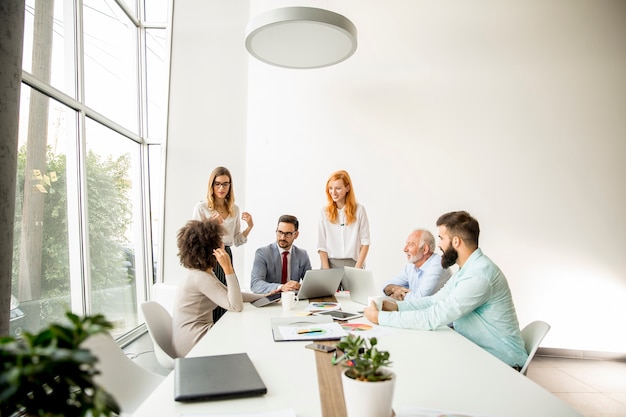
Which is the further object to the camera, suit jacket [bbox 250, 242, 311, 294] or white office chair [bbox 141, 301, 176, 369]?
suit jacket [bbox 250, 242, 311, 294]

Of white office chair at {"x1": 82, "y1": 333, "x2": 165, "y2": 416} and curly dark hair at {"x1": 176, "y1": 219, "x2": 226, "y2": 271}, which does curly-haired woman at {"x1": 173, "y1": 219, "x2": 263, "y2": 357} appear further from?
white office chair at {"x1": 82, "y1": 333, "x2": 165, "y2": 416}

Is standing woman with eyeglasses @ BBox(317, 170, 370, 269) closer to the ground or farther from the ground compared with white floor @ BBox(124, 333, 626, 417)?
farther from the ground

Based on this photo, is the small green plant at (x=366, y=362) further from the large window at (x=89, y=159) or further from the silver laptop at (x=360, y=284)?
the large window at (x=89, y=159)

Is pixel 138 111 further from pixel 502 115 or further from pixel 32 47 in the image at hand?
pixel 502 115

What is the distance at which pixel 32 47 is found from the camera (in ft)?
10.1

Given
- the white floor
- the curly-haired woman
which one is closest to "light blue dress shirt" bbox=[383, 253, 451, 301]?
the curly-haired woman

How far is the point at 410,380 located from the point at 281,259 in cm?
223

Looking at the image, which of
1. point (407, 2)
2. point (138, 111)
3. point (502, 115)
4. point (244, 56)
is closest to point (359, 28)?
point (407, 2)

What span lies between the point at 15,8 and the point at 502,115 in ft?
15.1

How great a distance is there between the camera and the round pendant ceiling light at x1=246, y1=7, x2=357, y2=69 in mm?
A: 2537

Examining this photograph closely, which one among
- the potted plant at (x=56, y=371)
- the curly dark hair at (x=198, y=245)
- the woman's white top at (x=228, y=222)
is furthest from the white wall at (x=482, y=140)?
the potted plant at (x=56, y=371)

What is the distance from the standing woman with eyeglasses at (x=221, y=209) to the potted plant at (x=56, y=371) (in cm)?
299

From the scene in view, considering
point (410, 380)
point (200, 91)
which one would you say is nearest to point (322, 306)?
point (410, 380)

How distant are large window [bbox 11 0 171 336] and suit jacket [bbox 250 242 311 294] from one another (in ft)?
5.36
